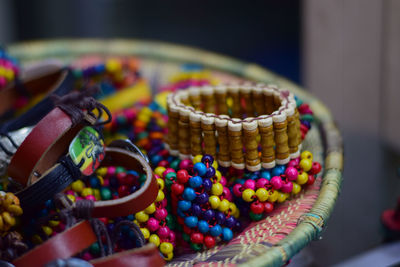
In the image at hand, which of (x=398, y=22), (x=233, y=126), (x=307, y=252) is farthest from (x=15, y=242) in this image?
(x=398, y=22)

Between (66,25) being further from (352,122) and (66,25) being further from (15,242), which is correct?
(15,242)

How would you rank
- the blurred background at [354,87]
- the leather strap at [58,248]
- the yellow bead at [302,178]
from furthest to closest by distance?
the blurred background at [354,87] < the yellow bead at [302,178] < the leather strap at [58,248]

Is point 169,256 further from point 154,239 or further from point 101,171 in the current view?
point 101,171

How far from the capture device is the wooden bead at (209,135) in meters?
0.45

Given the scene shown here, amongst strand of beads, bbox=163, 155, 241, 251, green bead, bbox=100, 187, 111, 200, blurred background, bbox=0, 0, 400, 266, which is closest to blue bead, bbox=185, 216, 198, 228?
strand of beads, bbox=163, 155, 241, 251

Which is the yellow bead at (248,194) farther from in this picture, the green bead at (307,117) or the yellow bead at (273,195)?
the green bead at (307,117)

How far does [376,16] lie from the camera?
2.60 ft

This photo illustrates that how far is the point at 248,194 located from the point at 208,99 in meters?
0.15

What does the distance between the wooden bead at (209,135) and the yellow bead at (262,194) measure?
7cm

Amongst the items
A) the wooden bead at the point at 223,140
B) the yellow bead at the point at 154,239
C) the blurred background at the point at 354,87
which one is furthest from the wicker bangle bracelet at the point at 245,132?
the blurred background at the point at 354,87

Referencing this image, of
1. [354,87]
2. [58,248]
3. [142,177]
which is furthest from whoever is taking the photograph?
[354,87]

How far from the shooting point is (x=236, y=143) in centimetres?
45

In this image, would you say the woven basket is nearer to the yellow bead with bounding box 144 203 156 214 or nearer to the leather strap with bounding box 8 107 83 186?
the yellow bead with bounding box 144 203 156 214

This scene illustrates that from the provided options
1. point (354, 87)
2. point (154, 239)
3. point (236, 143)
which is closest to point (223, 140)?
point (236, 143)
